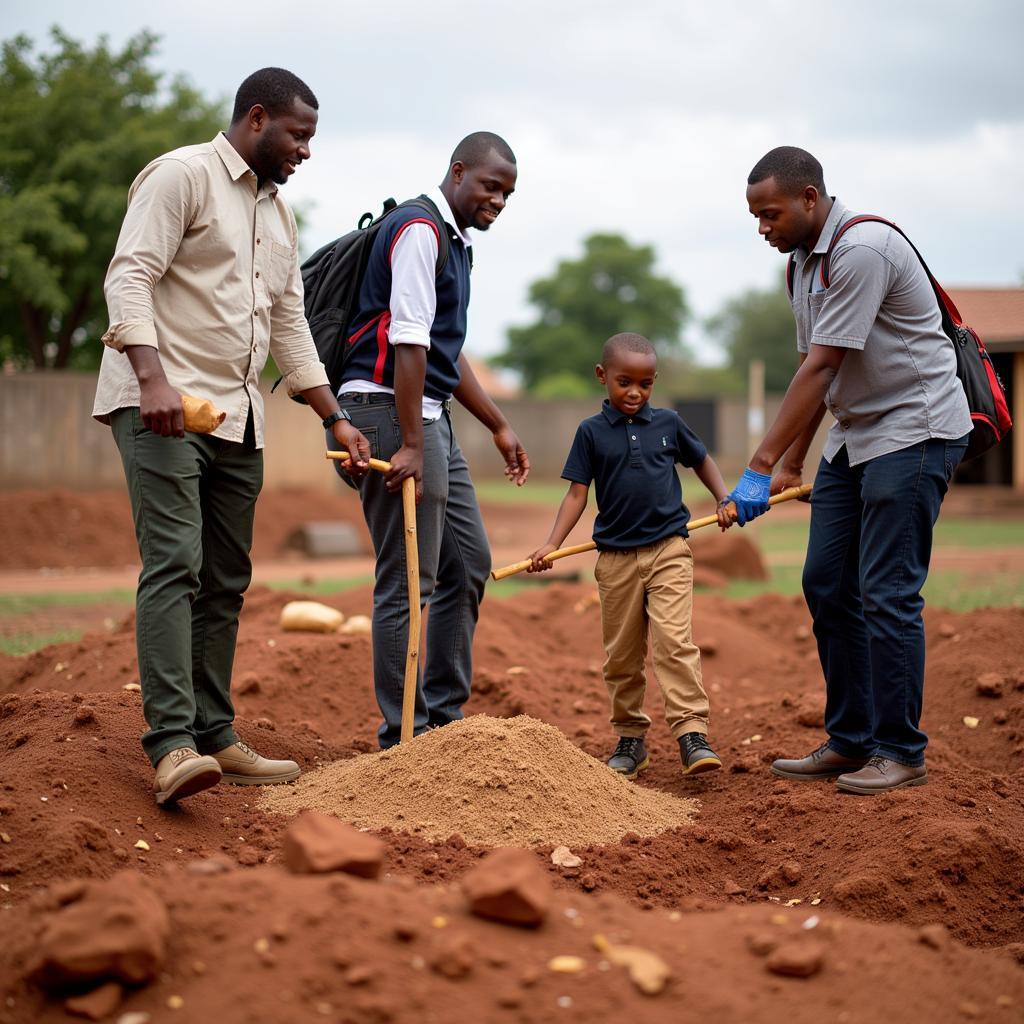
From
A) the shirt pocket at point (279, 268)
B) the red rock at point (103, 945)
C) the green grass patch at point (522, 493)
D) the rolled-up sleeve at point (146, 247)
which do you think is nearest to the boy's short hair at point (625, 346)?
the shirt pocket at point (279, 268)

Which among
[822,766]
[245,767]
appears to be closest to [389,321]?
[245,767]

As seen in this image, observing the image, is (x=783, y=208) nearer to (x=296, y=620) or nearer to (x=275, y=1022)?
(x=275, y=1022)

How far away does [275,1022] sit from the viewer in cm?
227

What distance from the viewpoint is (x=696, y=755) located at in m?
4.76

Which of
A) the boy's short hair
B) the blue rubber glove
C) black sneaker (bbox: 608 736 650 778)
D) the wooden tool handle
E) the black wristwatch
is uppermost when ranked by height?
the boy's short hair

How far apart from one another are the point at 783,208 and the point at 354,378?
1711mm

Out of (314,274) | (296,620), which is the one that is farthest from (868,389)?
(296,620)

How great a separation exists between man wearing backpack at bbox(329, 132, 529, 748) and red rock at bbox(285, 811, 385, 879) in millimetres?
1899

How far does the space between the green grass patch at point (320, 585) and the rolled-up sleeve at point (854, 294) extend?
7414 mm

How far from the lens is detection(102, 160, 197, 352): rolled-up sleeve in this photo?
380cm

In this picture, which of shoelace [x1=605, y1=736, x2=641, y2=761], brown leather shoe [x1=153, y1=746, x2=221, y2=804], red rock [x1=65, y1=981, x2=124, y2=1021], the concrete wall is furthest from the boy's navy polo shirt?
the concrete wall

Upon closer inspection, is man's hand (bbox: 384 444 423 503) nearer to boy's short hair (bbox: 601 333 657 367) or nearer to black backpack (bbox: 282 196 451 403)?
black backpack (bbox: 282 196 451 403)

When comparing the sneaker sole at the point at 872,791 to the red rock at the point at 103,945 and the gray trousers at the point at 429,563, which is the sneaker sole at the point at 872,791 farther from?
the red rock at the point at 103,945

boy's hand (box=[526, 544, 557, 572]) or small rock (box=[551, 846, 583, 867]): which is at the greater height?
boy's hand (box=[526, 544, 557, 572])
